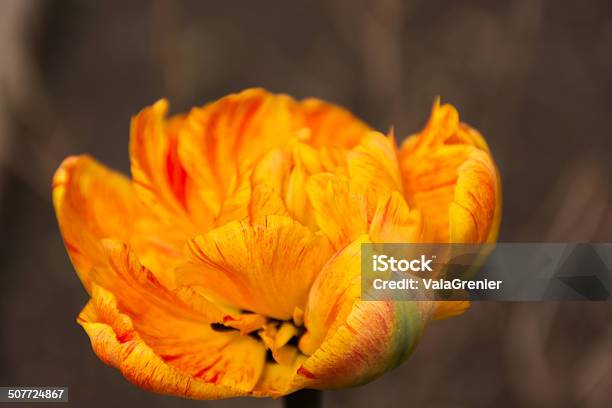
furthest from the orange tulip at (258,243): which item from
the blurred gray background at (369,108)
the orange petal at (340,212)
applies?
the blurred gray background at (369,108)

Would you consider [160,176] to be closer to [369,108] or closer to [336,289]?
[336,289]

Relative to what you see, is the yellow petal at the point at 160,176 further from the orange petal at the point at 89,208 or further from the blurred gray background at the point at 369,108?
the blurred gray background at the point at 369,108

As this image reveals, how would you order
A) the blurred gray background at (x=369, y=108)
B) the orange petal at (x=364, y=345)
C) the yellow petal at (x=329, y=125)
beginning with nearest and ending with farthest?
the orange petal at (x=364, y=345), the yellow petal at (x=329, y=125), the blurred gray background at (x=369, y=108)

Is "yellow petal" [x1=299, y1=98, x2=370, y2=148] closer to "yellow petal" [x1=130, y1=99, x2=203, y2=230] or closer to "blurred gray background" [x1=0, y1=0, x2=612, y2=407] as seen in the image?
"yellow petal" [x1=130, y1=99, x2=203, y2=230]

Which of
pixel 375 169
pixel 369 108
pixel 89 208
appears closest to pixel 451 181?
Answer: pixel 375 169

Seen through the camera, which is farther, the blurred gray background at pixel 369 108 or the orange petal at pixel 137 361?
the blurred gray background at pixel 369 108

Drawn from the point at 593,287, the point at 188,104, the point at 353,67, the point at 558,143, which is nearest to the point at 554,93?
the point at 558,143

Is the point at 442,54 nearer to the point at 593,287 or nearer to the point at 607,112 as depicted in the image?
the point at 607,112
